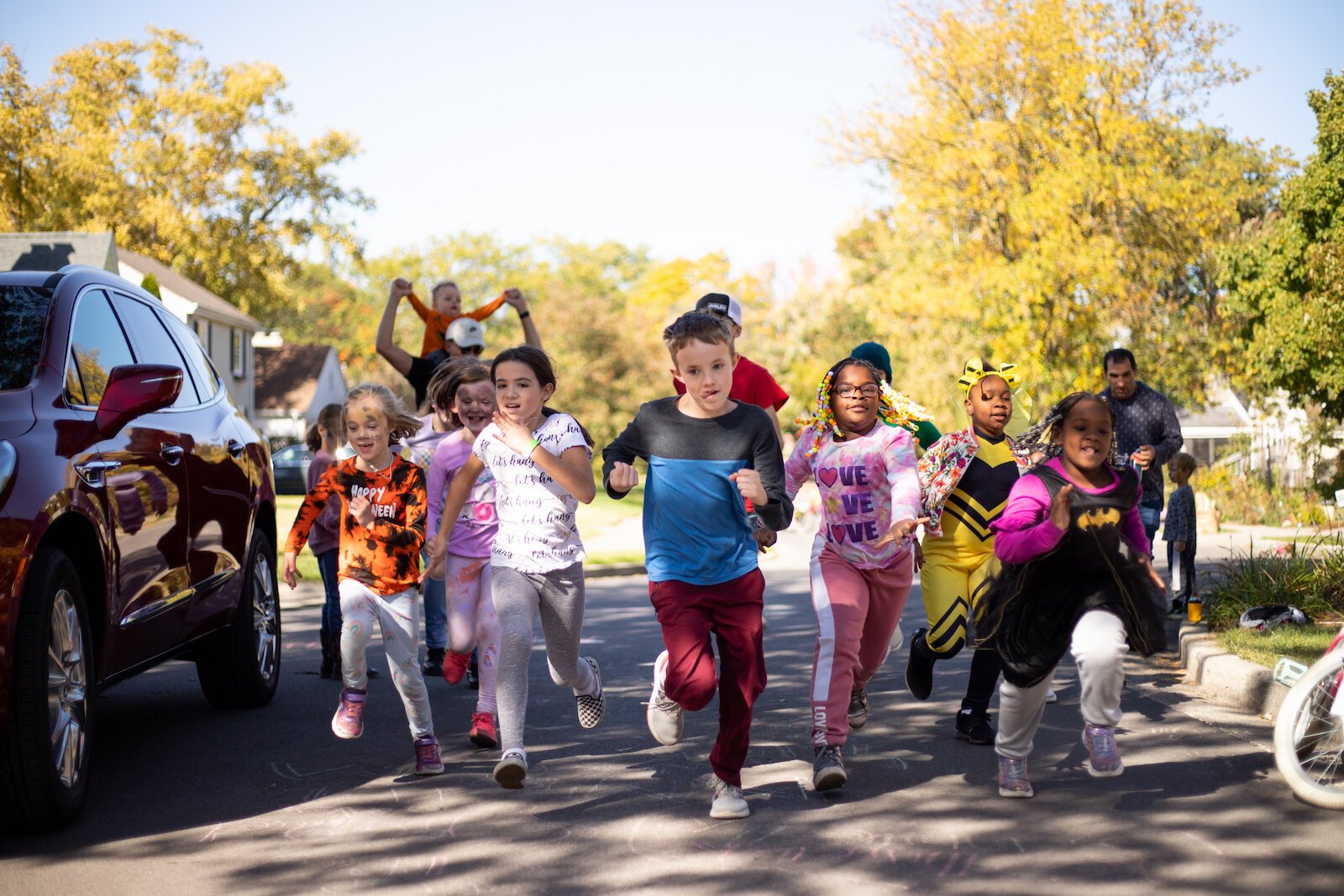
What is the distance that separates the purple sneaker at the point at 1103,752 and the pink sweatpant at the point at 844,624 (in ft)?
3.03

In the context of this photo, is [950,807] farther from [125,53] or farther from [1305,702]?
[125,53]

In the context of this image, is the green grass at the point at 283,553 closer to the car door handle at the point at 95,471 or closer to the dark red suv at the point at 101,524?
the dark red suv at the point at 101,524

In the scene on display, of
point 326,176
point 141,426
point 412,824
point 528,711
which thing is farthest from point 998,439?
point 326,176

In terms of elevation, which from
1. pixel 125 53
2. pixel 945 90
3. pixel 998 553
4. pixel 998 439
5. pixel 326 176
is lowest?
pixel 998 553

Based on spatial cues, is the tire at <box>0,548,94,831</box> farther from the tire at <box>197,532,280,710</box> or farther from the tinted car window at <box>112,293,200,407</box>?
the tire at <box>197,532,280,710</box>

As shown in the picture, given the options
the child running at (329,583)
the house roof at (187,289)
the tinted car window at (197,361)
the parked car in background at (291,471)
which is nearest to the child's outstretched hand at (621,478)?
the tinted car window at (197,361)

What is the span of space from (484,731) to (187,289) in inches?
1923

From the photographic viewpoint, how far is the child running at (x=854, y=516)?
584cm

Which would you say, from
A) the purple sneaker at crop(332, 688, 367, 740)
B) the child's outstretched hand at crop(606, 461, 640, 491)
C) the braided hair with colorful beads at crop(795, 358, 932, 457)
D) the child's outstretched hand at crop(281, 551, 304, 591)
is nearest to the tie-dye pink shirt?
the braided hair with colorful beads at crop(795, 358, 932, 457)

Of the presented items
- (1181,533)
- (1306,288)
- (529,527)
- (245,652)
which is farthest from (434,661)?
(1306,288)

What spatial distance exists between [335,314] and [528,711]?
82.7 m

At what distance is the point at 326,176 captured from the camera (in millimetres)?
51125

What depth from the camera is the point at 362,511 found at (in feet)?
20.1

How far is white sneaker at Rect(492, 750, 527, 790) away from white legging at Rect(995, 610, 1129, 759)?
73.5 inches
